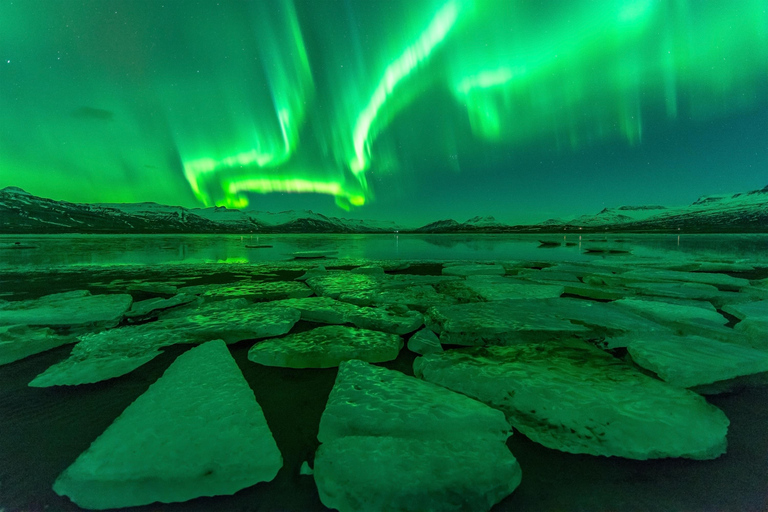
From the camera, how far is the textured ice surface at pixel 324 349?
338 centimetres

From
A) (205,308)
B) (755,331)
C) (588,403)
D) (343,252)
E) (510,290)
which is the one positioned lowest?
(755,331)

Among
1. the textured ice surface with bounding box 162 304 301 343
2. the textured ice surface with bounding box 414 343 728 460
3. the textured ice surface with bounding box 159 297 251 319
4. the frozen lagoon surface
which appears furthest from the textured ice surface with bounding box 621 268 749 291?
the textured ice surface with bounding box 159 297 251 319

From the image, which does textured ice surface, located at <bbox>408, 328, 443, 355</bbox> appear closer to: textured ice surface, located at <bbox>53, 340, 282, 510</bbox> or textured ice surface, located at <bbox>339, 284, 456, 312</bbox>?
textured ice surface, located at <bbox>339, 284, 456, 312</bbox>

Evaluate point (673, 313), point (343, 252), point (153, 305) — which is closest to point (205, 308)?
point (153, 305)

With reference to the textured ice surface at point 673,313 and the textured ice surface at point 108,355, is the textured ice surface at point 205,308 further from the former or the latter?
the textured ice surface at point 673,313

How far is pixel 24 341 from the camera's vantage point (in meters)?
3.67

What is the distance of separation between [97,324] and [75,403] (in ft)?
8.58

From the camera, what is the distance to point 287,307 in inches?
210

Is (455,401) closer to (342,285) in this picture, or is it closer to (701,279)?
(342,285)

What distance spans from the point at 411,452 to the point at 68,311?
6.17m

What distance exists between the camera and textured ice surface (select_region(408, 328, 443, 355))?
377cm

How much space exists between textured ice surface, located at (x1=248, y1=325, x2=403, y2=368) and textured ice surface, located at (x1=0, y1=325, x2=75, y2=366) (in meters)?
2.55

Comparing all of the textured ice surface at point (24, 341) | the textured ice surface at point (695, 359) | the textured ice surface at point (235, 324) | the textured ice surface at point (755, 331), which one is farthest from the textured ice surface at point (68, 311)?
the textured ice surface at point (755, 331)

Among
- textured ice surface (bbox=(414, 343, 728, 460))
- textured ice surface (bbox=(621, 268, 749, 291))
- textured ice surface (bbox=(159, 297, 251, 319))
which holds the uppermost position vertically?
textured ice surface (bbox=(159, 297, 251, 319))
